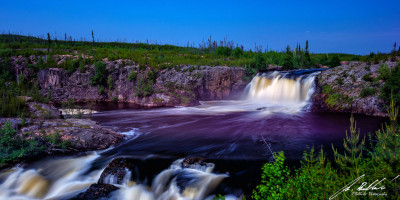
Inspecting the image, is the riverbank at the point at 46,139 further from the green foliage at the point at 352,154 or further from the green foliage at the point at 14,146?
the green foliage at the point at 352,154

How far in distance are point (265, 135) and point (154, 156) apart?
17.0ft

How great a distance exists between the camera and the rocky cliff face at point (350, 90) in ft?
48.2

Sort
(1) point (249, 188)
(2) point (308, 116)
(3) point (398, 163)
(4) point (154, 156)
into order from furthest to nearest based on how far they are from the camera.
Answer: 1. (2) point (308, 116)
2. (4) point (154, 156)
3. (1) point (249, 188)
4. (3) point (398, 163)

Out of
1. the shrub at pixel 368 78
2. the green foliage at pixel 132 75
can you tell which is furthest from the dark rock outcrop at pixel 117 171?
the green foliage at pixel 132 75

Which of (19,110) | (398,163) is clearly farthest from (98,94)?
(398,163)

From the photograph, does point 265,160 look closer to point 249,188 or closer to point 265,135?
point 249,188

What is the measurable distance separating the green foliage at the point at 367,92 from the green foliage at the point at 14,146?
16851 millimetres

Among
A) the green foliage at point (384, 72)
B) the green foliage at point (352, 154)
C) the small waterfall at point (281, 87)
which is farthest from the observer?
the small waterfall at point (281, 87)

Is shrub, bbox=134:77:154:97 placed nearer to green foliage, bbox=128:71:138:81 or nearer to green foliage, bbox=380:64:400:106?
green foliage, bbox=128:71:138:81

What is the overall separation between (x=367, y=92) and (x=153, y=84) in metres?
17.1

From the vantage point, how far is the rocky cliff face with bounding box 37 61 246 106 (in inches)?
877

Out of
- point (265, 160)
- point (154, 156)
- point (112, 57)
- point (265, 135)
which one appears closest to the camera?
point (265, 160)

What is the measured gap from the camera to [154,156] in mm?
8602

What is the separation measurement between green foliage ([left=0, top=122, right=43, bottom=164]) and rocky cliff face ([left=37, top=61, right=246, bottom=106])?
13213 millimetres
